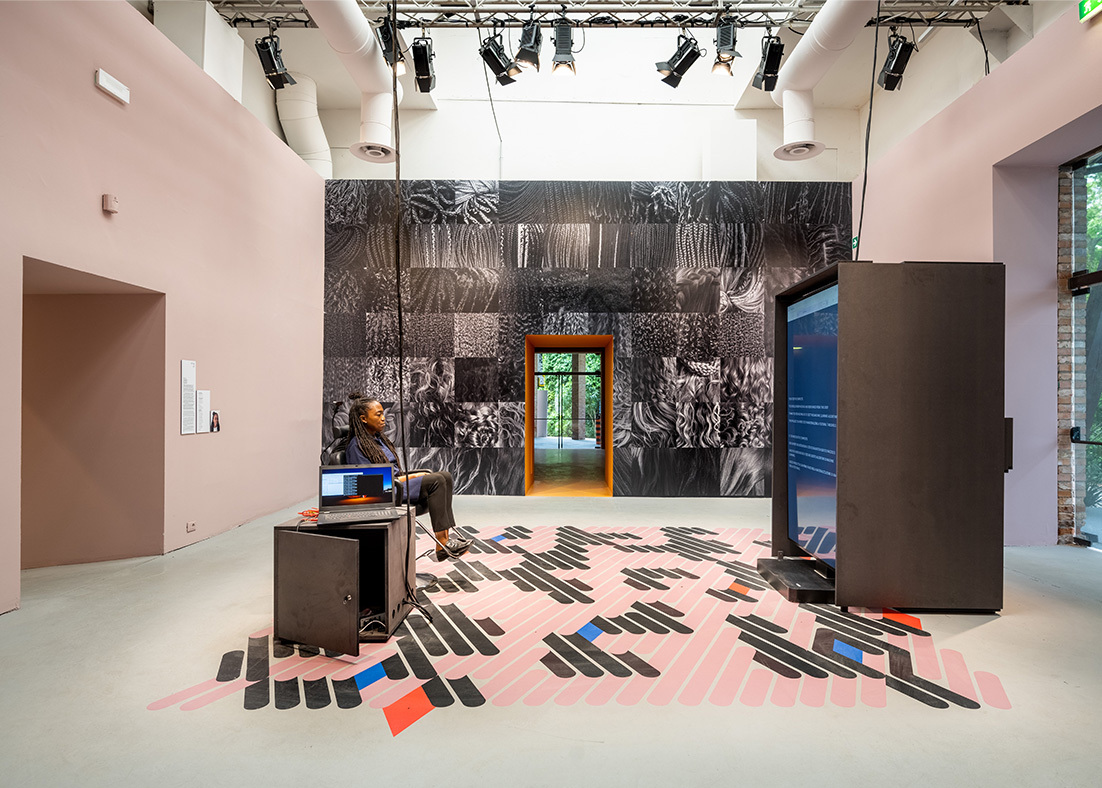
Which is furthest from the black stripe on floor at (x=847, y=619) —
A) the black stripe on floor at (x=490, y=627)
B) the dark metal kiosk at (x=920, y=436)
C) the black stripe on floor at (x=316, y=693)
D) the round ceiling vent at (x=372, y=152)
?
the round ceiling vent at (x=372, y=152)

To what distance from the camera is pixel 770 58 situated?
645cm

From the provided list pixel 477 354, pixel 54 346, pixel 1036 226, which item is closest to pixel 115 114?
pixel 54 346

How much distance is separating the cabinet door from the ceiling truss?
213 inches

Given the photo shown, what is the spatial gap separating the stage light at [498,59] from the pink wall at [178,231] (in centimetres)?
255

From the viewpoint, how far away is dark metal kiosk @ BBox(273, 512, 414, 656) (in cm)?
281

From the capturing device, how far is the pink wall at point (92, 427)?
4.66 m

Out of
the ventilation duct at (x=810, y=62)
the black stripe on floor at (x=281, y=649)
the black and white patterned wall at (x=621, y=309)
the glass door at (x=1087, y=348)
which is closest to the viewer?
the black stripe on floor at (x=281, y=649)

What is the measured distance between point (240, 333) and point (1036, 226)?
759 centimetres

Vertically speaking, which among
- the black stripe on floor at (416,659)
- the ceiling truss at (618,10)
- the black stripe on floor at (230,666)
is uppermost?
the ceiling truss at (618,10)

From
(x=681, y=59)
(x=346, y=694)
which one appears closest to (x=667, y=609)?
(x=346, y=694)

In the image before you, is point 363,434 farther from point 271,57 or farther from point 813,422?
point 271,57

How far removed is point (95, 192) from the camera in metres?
Result: 4.06

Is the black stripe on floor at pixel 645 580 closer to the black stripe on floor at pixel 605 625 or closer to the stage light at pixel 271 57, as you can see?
the black stripe on floor at pixel 605 625

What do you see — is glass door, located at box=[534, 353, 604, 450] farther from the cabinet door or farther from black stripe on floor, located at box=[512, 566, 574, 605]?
the cabinet door
